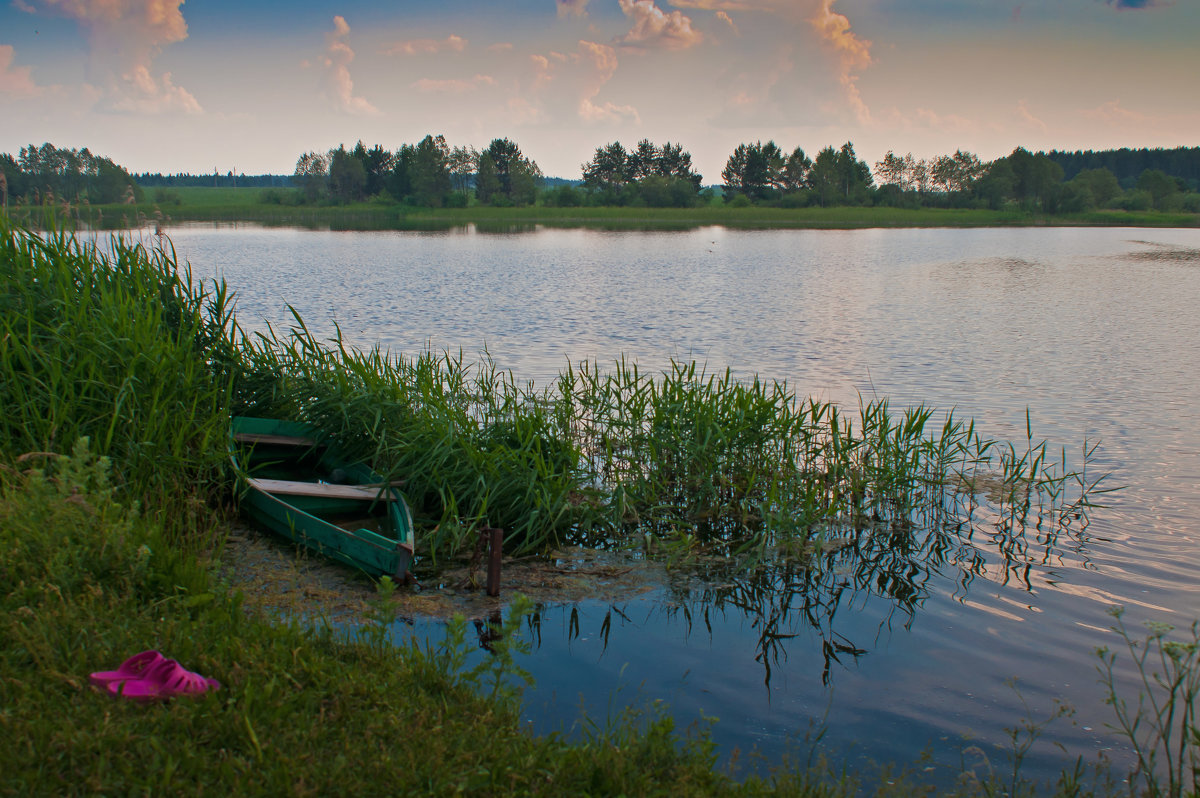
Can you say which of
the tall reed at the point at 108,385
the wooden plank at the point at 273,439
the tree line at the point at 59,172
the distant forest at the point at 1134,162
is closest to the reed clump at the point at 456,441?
the tall reed at the point at 108,385

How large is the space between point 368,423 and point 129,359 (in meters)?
2.09

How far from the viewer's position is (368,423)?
26.0 feet

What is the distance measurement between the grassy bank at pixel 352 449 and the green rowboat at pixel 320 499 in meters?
0.25

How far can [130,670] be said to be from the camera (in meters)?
3.54

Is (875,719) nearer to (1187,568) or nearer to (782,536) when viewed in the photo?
(782,536)

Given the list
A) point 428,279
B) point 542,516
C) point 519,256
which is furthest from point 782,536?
point 519,256

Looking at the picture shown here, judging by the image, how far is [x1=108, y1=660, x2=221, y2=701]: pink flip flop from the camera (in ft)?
11.1

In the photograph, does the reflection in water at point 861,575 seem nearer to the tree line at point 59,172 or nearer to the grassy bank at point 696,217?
the tree line at point 59,172

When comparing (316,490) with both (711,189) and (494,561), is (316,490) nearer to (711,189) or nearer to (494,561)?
(494,561)

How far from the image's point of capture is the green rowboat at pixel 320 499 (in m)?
6.05

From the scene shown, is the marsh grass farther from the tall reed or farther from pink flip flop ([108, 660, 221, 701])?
pink flip flop ([108, 660, 221, 701])

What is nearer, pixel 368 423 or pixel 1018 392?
pixel 368 423

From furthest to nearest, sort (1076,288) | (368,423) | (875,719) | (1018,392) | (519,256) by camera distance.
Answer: (519,256) < (1076,288) < (1018,392) < (368,423) < (875,719)

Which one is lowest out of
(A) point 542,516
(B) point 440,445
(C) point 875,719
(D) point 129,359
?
(C) point 875,719
